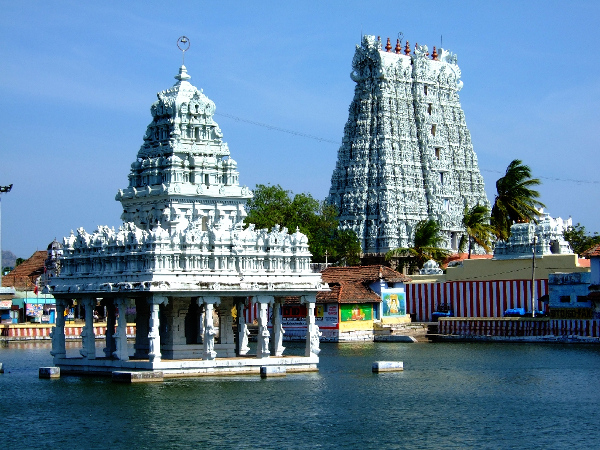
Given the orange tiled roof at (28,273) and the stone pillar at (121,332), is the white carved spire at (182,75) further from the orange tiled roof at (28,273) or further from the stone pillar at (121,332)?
the orange tiled roof at (28,273)

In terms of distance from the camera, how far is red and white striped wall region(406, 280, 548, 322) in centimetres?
7725

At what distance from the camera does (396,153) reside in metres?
107

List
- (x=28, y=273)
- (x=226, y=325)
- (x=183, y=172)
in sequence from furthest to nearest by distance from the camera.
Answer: (x=28, y=273)
(x=226, y=325)
(x=183, y=172)

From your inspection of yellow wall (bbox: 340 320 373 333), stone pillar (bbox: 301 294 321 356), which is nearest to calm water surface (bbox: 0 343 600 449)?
stone pillar (bbox: 301 294 321 356)

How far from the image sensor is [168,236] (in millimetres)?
42281

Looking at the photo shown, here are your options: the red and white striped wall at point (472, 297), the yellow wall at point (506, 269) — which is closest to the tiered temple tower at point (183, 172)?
the yellow wall at point (506, 269)

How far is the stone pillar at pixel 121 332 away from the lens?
44.0 m

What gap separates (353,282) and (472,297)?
30.9 ft

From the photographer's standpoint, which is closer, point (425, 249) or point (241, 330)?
point (241, 330)

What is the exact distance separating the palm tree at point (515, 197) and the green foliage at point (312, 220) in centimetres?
1314

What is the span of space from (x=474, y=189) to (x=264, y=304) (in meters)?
72.4

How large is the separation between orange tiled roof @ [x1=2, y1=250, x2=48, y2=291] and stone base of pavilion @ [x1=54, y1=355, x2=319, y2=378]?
213 feet

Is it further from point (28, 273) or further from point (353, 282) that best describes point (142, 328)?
point (28, 273)

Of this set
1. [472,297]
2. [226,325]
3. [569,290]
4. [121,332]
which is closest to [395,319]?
[472,297]
